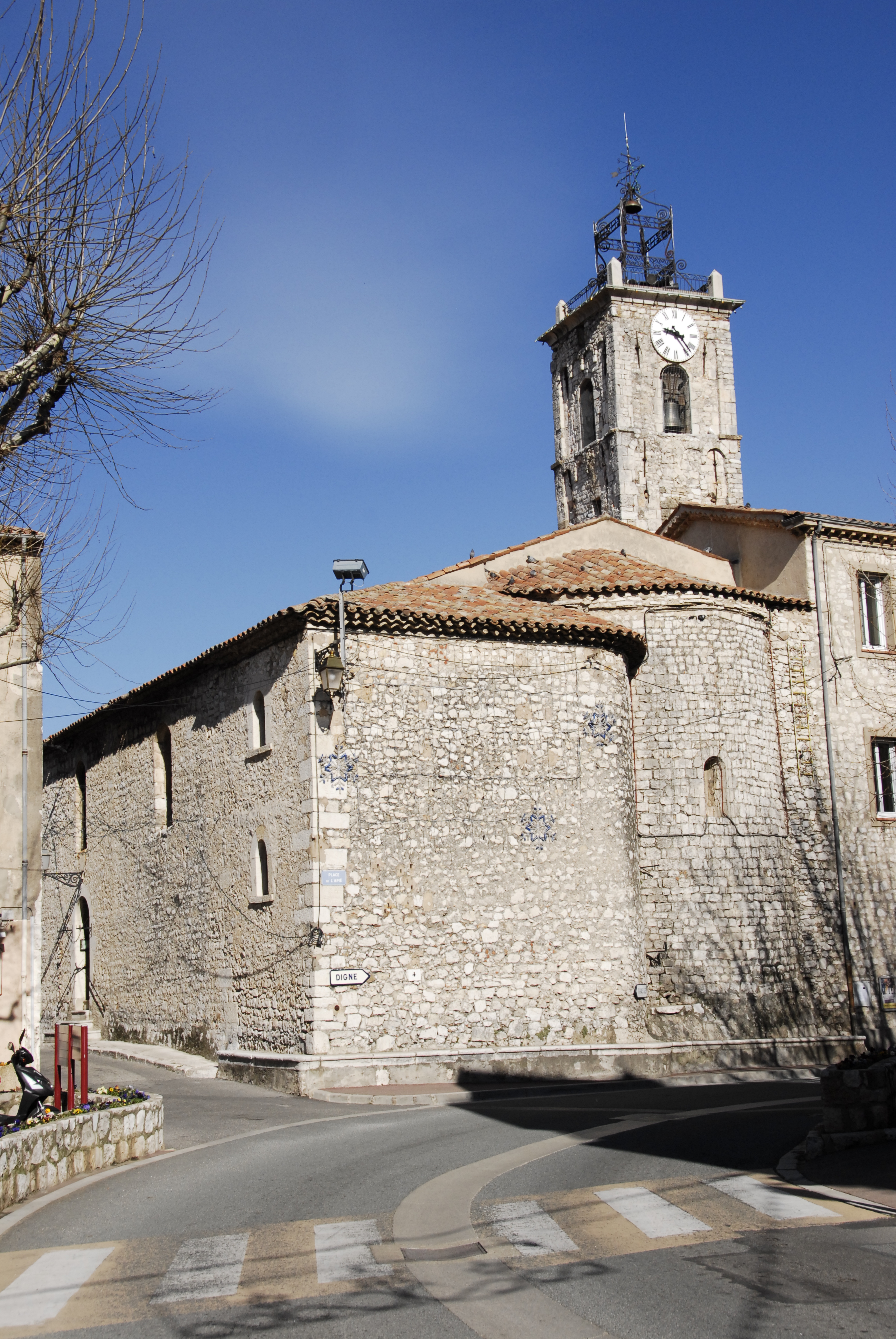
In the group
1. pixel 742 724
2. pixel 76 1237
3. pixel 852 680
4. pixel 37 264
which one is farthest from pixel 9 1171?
pixel 852 680

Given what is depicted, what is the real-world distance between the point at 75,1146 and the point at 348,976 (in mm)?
7178

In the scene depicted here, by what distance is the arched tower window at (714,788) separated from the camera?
21.9 meters

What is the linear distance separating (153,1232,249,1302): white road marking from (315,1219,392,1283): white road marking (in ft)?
1.53

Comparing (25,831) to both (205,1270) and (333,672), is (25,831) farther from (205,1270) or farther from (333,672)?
(205,1270)

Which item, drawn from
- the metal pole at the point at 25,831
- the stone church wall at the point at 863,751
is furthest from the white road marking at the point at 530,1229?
the stone church wall at the point at 863,751

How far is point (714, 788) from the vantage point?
2203 cm

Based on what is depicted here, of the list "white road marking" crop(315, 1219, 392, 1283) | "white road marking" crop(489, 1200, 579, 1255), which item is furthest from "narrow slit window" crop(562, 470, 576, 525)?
"white road marking" crop(315, 1219, 392, 1283)

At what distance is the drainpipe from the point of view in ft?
76.7

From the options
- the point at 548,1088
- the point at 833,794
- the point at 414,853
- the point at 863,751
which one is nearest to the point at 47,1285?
the point at 548,1088

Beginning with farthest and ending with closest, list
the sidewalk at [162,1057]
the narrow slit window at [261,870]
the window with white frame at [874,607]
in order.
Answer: the window with white frame at [874,607] → the sidewalk at [162,1057] → the narrow slit window at [261,870]

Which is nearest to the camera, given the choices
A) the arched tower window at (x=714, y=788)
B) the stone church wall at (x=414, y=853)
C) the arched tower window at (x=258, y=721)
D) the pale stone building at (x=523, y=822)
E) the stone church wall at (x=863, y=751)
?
the stone church wall at (x=414, y=853)

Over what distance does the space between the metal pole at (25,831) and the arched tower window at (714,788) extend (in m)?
11.2

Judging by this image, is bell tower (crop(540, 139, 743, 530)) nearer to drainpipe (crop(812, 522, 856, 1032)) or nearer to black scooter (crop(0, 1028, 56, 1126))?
drainpipe (crop(812, 522, 856, 1032))

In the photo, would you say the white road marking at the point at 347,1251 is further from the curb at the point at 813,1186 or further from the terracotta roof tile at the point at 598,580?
the terracotta roof tile at the point at 598,580
